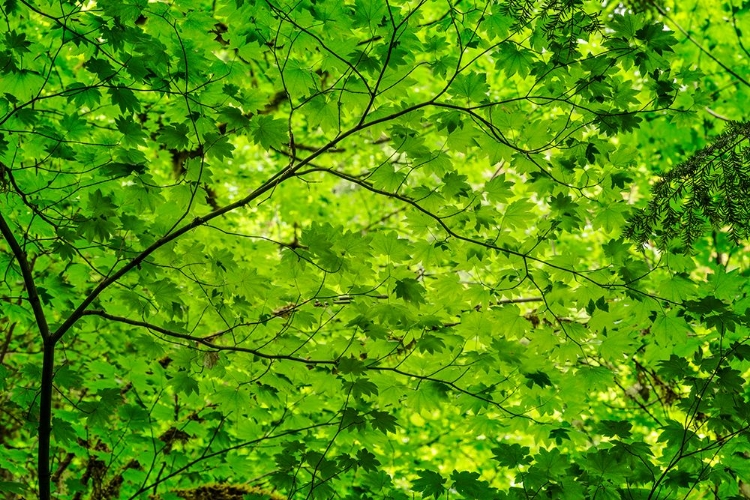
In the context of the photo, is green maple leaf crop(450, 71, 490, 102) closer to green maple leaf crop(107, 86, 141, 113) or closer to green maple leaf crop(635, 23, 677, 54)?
green maple leaf crop(635, 23, 677, 54)

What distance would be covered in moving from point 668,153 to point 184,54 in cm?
488

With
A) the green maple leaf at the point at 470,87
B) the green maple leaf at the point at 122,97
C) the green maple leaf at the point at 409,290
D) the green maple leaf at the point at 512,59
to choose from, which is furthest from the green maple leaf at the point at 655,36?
the green maple leaf at the point at 122,97

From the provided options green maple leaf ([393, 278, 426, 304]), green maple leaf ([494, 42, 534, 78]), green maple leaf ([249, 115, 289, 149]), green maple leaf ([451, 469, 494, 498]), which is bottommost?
green maple leaf ([451, 469, 494, 498])

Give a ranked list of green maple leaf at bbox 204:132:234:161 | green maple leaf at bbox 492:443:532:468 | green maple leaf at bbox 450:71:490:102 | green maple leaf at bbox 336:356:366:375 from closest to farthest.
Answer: green maple leaf at bbox 336:356:366:375 < green maple leaf at bbox 204:132:234:161 < green maple leaf at bbox 450:71:490:102 < green maple leaf at bbox 492:443:532:468

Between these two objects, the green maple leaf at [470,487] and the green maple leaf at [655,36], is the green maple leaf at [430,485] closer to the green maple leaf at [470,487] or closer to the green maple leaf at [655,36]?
the green maple leaf at [470,487]

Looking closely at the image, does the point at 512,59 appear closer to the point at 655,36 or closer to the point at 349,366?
the point at 655,36

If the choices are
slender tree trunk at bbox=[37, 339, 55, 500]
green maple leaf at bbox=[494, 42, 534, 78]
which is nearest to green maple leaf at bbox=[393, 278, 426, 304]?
green maple leaf at bbox=[494, 42, 534, 78]

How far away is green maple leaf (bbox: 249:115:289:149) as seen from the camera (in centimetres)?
235

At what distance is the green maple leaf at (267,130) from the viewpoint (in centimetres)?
235

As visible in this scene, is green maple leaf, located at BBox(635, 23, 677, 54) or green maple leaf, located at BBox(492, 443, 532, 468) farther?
green maple leaf, located at BBox(492, 443, 532, 468)

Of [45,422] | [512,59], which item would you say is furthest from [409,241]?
[45,422]

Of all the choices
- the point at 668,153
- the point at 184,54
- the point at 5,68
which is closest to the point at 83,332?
the point at 5,68

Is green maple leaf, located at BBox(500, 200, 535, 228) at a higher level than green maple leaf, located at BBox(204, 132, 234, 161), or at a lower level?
lower

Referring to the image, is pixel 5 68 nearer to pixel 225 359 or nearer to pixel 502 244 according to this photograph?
pixel 225 359
